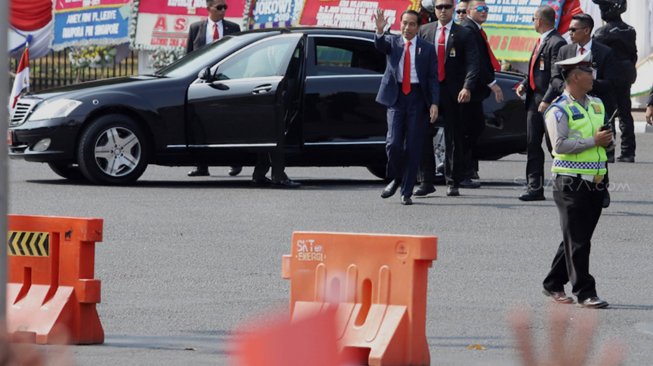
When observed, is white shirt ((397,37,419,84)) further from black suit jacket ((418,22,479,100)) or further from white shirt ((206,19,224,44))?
white shirt ((206,19,224,44))

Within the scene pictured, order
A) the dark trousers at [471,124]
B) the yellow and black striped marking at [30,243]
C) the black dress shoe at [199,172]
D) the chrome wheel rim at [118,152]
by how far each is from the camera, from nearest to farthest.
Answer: the yellow and black striped marking at [30,243]
the chrome wheel rim at [118,152]
the dark trousers at [471,124]
the black dress shoe at [199,172]

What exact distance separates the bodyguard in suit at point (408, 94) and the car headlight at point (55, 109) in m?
3.21

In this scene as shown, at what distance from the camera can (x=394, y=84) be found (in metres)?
13.3

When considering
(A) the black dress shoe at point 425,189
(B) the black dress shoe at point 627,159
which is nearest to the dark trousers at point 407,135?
(A) the black dress shoe at point 425,189

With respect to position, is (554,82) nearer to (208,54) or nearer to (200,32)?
(208,54)

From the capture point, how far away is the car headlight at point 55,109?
14.5 meters

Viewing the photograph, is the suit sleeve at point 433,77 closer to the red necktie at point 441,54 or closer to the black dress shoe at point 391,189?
the black dress shoe at point 391,189

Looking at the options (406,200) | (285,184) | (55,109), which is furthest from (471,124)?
(55,109)

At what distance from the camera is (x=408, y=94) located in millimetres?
13320

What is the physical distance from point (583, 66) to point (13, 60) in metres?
23.6

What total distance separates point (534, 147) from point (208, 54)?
11.8ft

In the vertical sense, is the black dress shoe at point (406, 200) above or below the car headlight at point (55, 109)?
below

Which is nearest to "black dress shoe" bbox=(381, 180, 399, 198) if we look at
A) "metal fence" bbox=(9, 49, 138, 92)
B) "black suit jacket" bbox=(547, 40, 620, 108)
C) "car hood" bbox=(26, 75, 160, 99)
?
"black suit jacket" bbox=(547, 40, 620, 108)

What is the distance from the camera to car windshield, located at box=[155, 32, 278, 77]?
1488 centimetres
